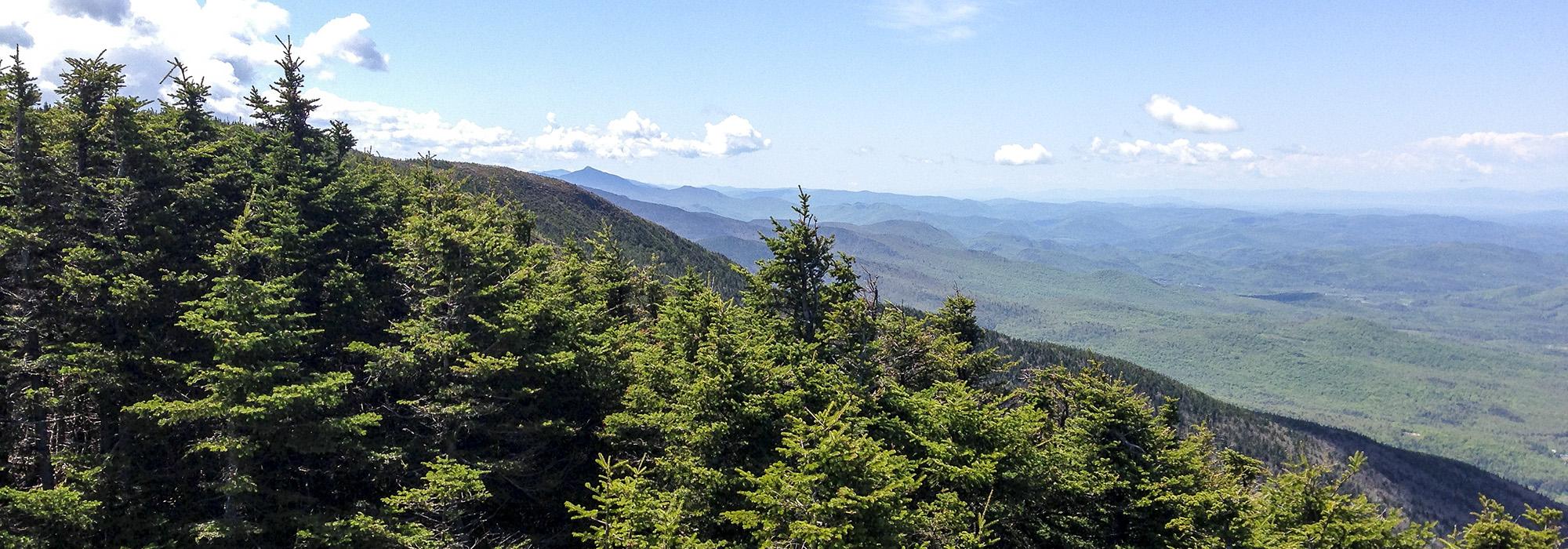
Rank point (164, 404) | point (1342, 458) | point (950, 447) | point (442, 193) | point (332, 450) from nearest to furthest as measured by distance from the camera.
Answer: point (164, 404) < point (332, 450) < point (950, 447) < point (442, 193) < point (1342, 458)

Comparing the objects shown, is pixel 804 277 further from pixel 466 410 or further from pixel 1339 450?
pixel 1339 450

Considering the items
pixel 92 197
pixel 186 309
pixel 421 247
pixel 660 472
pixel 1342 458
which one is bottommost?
pixel 1342 458

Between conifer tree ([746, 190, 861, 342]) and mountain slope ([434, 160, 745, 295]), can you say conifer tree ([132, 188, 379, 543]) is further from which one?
mountain slope ([434, 160, 745, 295])

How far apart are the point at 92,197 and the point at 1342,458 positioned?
664 feet

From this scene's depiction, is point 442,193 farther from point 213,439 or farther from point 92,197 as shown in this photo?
point 213,439

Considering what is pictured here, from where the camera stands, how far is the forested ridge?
1608cm

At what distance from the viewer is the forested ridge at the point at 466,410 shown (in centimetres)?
1608

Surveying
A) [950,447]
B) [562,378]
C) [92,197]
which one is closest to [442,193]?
[92,197]

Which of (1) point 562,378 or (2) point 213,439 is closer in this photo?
(2) point 213,439

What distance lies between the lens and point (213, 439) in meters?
16.2

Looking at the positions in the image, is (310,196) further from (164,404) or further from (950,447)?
(950,447)

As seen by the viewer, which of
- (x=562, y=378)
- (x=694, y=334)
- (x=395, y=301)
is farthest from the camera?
(x=395, y=301)

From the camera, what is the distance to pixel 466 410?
17.6m

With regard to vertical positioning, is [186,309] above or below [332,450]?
above
